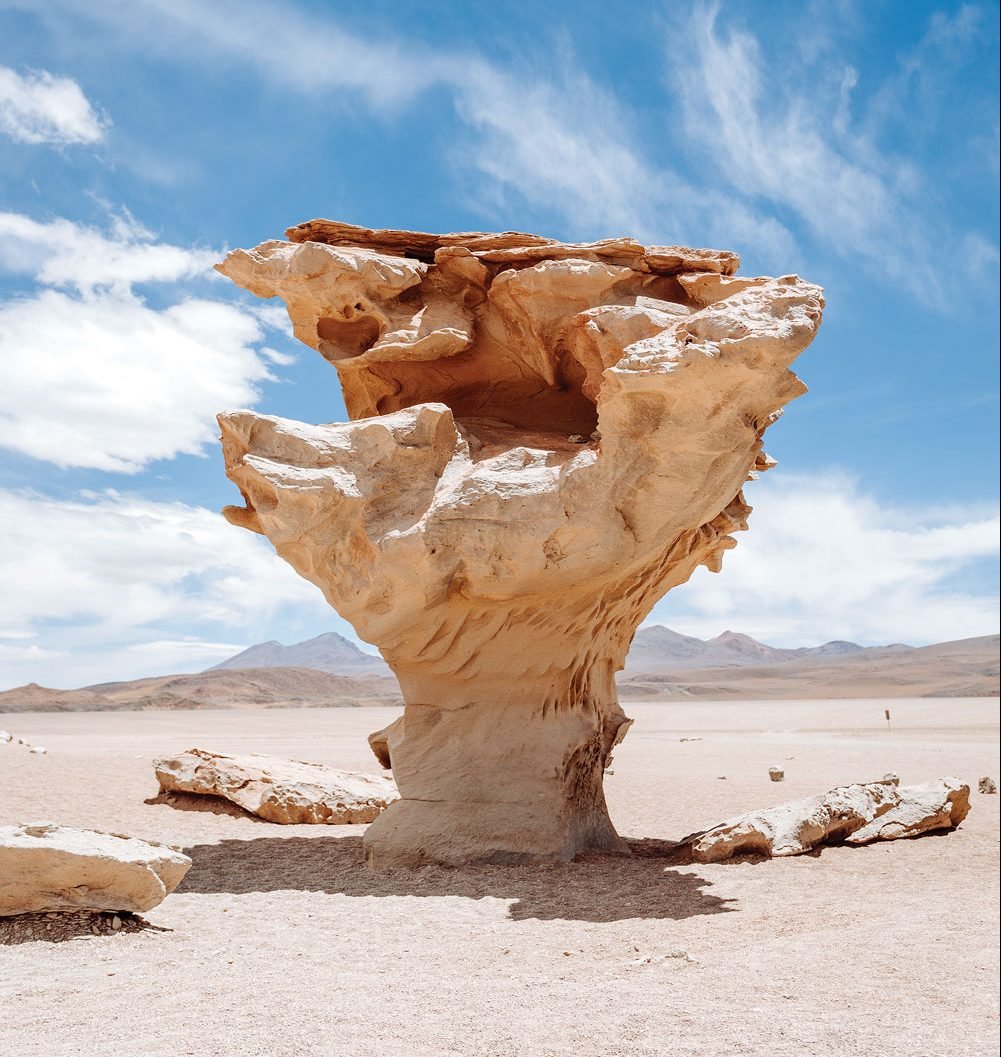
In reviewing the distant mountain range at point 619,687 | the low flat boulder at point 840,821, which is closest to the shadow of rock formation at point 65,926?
the low flat boulder at point 840,821

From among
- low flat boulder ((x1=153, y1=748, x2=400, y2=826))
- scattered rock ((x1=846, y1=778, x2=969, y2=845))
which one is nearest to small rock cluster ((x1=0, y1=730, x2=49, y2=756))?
low flat boulder ((x1=153, y1=748, x2=400, y2=826))

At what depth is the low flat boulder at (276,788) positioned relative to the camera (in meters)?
11.6

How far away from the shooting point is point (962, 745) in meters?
24.6

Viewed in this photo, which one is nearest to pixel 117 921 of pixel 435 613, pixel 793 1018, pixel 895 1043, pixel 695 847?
pixel 435 613

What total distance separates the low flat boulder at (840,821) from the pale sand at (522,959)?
0.78 feet

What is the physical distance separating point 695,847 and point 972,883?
7.98 ft

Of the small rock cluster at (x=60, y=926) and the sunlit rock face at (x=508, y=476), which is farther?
the sunlit rock face at (x=508, y=476)

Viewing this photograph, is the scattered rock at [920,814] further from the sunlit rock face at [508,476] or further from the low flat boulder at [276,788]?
the low flat boulder at [276,788]

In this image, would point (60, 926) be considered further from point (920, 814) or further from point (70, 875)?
point (920, 814)

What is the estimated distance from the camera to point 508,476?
8.30 meters

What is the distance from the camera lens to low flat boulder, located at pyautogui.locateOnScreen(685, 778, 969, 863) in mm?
9055

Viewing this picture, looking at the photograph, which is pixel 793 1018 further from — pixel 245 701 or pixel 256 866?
pixel 245 701

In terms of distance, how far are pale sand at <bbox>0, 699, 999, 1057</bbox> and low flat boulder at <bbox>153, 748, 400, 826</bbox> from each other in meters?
0.58

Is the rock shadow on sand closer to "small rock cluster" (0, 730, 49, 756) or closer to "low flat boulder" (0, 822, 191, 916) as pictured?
"low flat boulder" (0, 822, 191, 916)
